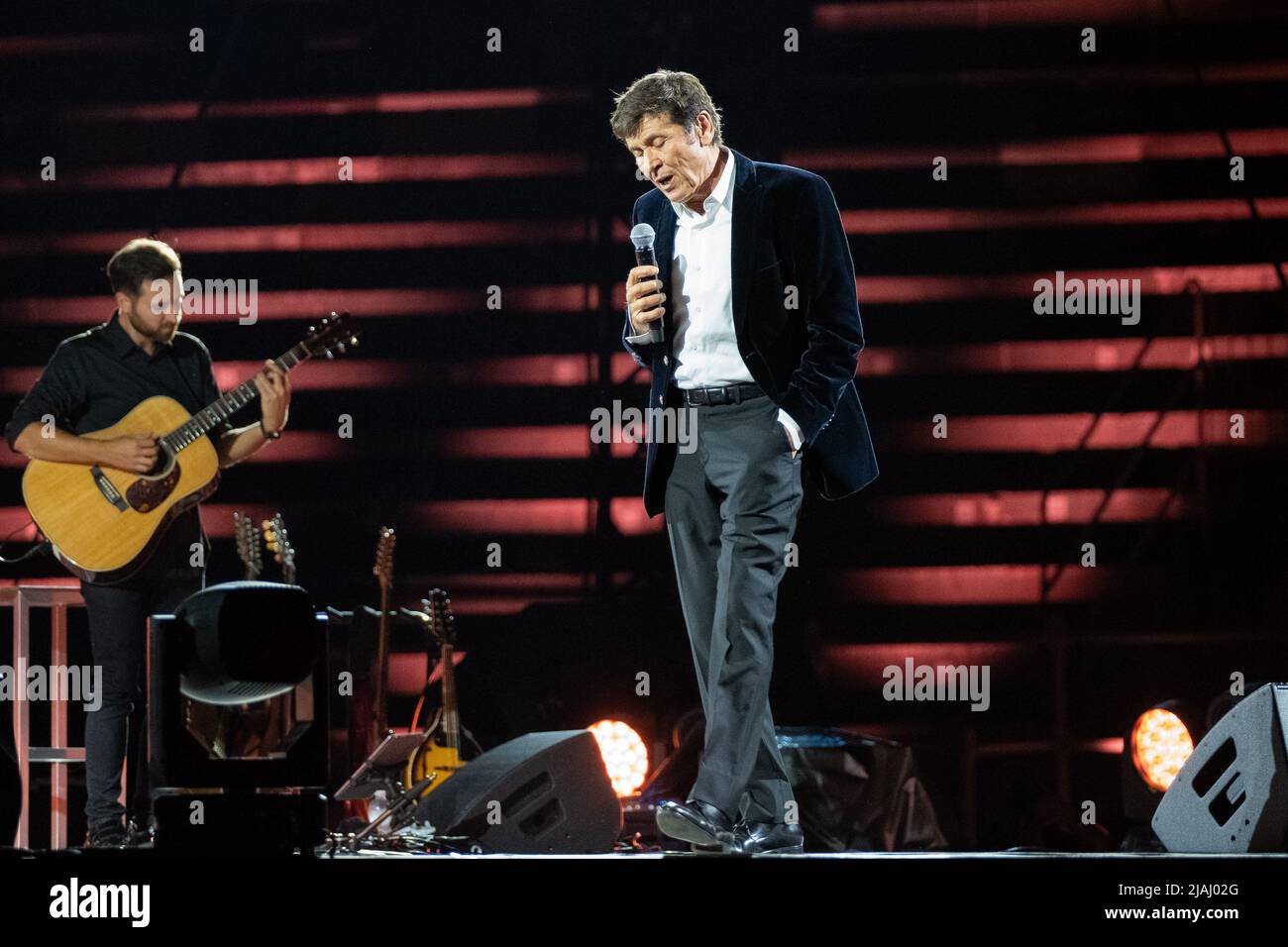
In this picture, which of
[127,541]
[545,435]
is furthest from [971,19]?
[127,541]

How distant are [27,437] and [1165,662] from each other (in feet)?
12.6

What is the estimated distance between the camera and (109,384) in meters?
4.30

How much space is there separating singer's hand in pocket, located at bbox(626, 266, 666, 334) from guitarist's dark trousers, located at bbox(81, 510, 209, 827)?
1777 mm

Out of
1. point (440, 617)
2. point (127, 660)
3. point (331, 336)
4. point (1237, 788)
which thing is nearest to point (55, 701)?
point (127, 660)

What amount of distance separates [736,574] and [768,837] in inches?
20.7

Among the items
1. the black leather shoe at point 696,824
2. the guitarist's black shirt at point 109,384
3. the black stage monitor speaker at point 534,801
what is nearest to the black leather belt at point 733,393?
the black leather shoe at point 696,824

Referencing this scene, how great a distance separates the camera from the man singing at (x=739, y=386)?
118 inches

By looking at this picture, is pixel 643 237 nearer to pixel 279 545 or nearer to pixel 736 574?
pixel 736 574

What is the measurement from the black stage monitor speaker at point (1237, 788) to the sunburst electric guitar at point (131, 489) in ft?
8.89

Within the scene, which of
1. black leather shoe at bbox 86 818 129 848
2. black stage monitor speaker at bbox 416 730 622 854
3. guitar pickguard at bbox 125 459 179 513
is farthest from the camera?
guitar pickguard at bbox 125 459 179 513

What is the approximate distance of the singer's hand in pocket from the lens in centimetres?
306

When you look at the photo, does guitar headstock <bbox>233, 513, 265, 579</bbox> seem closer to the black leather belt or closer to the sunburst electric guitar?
the sunburst electric guitar

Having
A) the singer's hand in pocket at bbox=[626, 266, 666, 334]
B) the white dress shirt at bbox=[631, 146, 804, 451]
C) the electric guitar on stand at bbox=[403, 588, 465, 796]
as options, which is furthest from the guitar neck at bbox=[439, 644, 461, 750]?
the singer's hand in pocket at bbox=[626, 266, 666, 334]
